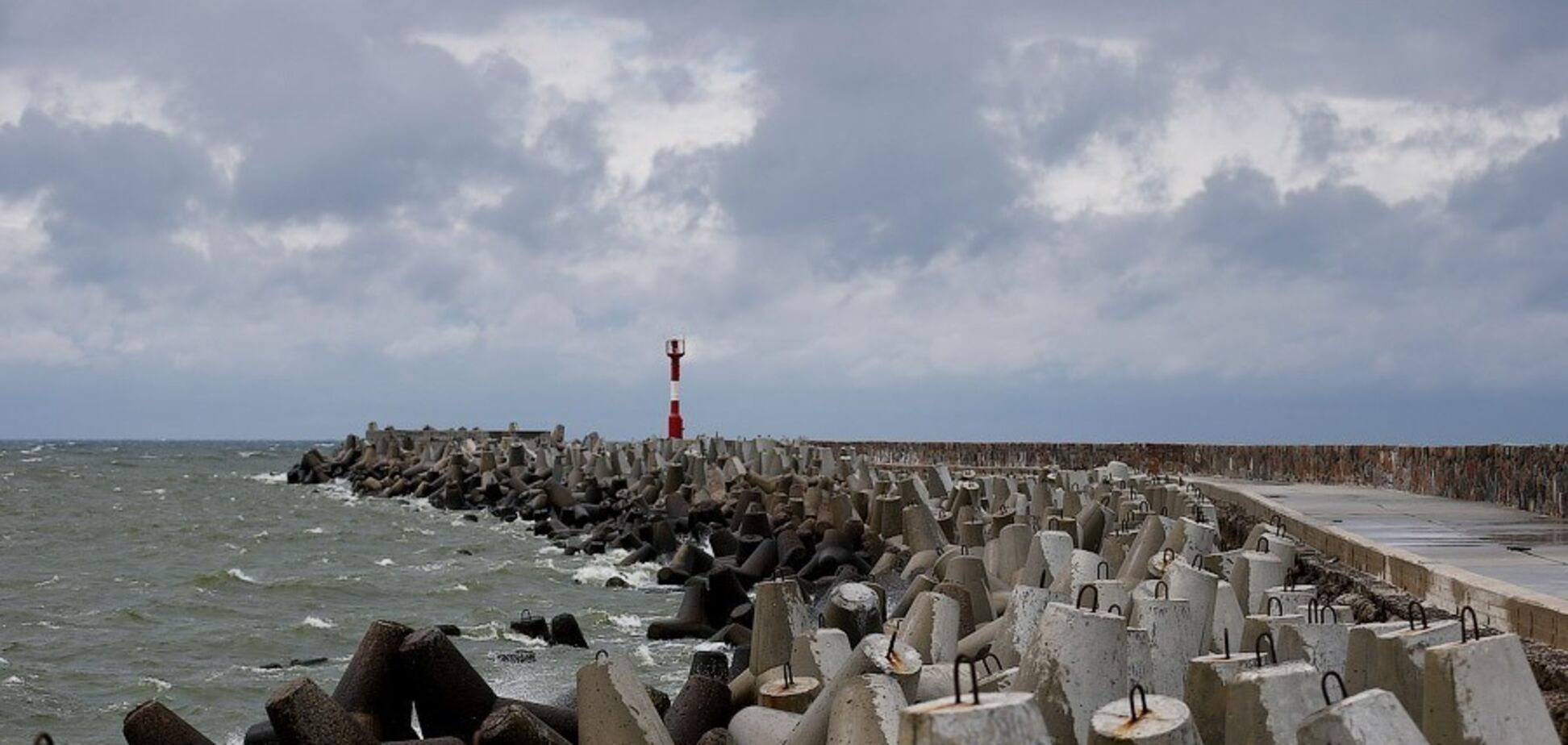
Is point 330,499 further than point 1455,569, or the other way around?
point 330,499

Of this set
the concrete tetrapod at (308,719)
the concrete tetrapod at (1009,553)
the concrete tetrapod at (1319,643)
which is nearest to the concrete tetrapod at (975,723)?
the concrete tetrapod at (1319,643)

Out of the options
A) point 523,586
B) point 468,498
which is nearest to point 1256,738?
point 523,586

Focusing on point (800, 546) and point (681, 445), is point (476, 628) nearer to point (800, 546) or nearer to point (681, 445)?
point (800, 546)

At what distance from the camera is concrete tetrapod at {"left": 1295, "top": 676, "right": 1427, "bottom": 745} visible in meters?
3.73

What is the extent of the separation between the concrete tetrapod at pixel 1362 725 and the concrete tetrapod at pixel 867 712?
3.93ft

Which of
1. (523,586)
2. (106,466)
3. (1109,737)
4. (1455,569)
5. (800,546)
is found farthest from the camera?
(106,466)

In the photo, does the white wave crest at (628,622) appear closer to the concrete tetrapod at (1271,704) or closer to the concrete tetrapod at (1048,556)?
the concrete tetrapod at (1048,556)

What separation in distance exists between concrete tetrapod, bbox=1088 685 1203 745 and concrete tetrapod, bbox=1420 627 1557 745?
2.42 ft

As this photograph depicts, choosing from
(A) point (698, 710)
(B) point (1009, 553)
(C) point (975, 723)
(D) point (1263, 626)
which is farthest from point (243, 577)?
(C) point (975, 723)

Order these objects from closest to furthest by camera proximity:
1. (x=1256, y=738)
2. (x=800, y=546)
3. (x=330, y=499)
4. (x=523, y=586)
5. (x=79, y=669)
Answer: (x=1256, y=738)
(x=79, y=669)
(x=800, y=546)
(x=523, y=586)
(x=330, y=499)

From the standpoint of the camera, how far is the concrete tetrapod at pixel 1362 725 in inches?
147

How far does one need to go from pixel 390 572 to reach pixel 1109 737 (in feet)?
49.2

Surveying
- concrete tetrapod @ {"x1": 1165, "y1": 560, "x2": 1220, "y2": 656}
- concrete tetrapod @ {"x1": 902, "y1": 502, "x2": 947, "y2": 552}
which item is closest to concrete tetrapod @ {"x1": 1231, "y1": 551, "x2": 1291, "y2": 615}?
concrete tetrapod @ {"x1": 1165, "y1": 560, "x2": 1220, "y2": 656}

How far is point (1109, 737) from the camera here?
390 centimetres
